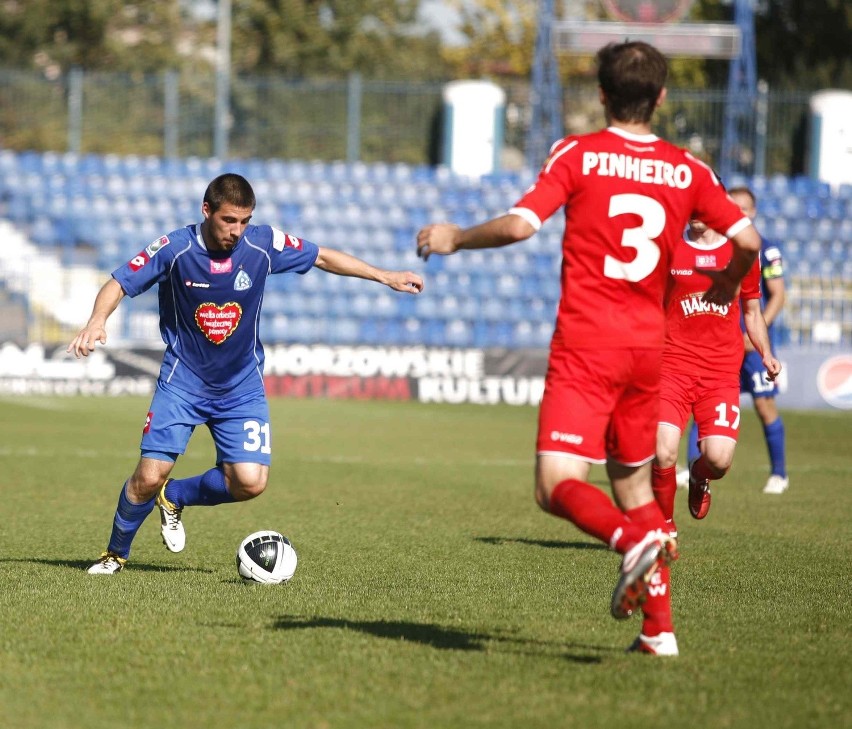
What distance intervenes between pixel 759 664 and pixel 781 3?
126 feet

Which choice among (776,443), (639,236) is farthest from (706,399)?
(776,443)

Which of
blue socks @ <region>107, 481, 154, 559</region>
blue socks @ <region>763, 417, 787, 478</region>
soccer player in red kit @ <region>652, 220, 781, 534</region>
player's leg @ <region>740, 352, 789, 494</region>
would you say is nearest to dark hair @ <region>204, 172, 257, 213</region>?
blue socks @ <region>107, 481, 154, 559</region>

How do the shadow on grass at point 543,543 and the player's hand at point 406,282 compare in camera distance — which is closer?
the player's hand at point 406,282

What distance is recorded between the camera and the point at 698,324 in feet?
26.4

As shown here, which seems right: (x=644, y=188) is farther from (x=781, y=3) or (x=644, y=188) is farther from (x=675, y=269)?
(x=781, y=3)

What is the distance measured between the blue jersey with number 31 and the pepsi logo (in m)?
16.0

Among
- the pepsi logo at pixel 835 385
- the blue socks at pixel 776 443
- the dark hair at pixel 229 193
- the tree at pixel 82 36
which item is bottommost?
the pepsi logo at pixel 835 385

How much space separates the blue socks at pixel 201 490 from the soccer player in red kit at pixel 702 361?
8.19 ft

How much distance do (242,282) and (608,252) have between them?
239 cm

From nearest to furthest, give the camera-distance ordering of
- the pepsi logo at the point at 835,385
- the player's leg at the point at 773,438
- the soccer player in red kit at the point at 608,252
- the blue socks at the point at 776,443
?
the soccer player in red kit at the point at 608,252 → the player's leg at the point at 773,438 → the blue socks at the point at 776,443 → the pepsi logo at the point at 835,385

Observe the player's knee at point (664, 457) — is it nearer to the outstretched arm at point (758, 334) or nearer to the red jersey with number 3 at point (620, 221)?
the outstretched arm at point (758, 334)

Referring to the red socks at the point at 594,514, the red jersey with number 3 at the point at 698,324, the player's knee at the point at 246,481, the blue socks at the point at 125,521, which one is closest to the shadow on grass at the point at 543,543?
the red jersey with number 3 at the point at 698,324

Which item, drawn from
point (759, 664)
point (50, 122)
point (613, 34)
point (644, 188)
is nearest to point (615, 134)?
point (644, 188)

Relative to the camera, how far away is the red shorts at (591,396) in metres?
4.84
